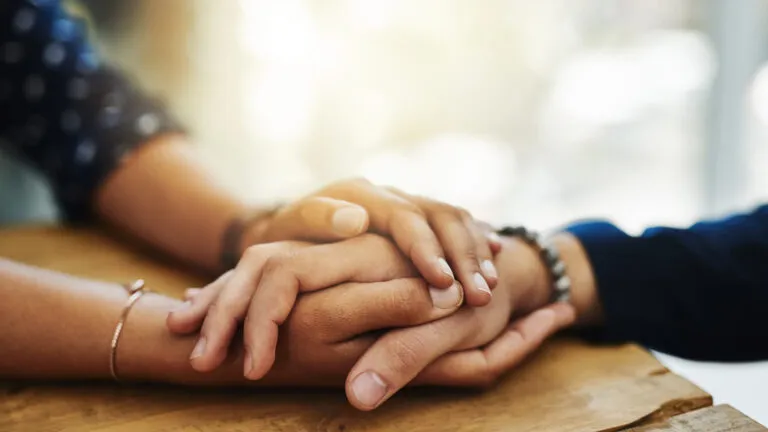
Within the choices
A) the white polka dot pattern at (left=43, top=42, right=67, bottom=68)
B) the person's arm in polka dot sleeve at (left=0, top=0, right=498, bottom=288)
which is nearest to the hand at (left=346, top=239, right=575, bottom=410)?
the person's arm in polka dot sleeve at (left=0, top=0, right=498, bottom=288)

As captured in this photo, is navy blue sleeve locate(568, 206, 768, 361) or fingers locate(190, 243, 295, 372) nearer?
fingers locate(190, 243, 295, 372)

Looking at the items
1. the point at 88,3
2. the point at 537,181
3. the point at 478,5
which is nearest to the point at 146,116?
the point at 88,3

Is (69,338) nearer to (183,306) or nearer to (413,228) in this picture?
(183,306)

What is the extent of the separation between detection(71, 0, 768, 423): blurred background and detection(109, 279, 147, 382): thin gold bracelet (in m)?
1.03

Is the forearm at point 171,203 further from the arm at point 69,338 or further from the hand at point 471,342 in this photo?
the hand at point 471,342

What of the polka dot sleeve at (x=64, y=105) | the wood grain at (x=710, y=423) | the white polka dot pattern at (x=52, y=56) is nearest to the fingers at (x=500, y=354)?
the wood grain at (x=710, y=423)

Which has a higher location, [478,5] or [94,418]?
[478,5]

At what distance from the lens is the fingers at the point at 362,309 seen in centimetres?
51

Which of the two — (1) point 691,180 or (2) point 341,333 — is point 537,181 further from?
(2) point 341,333

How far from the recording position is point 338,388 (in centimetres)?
53

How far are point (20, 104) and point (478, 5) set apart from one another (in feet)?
4.61

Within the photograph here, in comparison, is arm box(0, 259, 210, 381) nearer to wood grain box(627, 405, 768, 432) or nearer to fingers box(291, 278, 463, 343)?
fingers box(291, 278, 463, 343)

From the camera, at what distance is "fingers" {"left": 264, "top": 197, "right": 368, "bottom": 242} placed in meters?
0.56

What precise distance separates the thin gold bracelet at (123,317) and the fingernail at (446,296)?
24 centimetres
